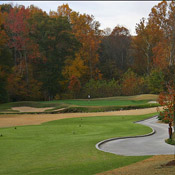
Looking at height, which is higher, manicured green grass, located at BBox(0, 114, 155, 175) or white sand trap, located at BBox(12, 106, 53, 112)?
white sand trap, located at BBox(12, 106, 53, 112)

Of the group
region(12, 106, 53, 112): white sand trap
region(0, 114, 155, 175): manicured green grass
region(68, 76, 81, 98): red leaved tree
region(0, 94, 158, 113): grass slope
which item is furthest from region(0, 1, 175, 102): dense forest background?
region(0, 114, 155, 175): manicured green grass

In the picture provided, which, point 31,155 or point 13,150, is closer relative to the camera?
point 31,155

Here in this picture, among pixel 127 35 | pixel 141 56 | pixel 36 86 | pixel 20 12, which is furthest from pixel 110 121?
pixel 127 35

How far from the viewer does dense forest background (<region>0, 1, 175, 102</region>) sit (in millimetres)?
60219

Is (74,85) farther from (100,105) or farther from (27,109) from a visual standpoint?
(100,105)

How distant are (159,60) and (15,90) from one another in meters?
30.0

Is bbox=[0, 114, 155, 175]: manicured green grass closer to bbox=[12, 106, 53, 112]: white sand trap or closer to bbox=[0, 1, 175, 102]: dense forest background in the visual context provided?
bbox=[12, 106, 53, 112]: white sand trap

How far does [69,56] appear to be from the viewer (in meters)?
69.2

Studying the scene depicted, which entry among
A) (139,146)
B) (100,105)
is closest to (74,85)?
(100,105)

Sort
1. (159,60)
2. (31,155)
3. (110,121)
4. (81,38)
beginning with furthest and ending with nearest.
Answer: (81,38) < (159,60) < (110,121) < (31,155)

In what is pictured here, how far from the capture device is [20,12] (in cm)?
6366

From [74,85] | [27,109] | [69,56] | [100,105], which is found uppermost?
[69,56]

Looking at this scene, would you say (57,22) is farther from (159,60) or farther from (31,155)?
(31,155)

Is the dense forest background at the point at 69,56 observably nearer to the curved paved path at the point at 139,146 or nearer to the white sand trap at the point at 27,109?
the white sand trap at the point at 27,109
